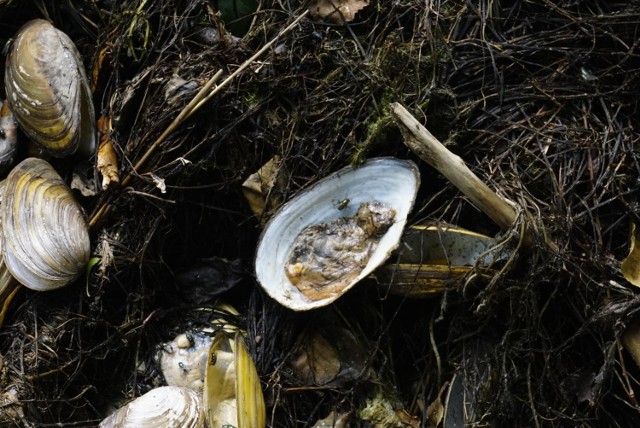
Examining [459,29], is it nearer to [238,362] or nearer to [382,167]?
[382,167]

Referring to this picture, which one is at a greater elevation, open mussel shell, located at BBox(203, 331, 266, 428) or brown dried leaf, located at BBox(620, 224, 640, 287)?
open mussel shell, located at BBox(203, 331, 266, 428)

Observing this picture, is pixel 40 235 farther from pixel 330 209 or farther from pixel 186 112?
pixel 330 209

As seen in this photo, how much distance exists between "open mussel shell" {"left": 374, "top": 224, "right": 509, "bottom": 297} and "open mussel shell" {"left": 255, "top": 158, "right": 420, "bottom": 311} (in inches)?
2.9

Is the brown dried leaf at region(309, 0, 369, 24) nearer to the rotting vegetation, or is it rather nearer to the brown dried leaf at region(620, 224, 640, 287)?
the rotting vegetation

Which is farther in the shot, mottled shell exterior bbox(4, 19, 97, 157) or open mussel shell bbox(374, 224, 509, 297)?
mottled shell exterior bbox(4, 19, 97, 157)

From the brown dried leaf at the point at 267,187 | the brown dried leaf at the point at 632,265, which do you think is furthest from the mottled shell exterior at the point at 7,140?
the brown dried leaf at the point at 632,265

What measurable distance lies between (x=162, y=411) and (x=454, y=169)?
1.10 meters

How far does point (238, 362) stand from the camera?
216 centimetres

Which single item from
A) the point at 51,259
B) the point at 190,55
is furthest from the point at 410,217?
the point at 51,259

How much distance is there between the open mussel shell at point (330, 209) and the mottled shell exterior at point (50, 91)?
681mm

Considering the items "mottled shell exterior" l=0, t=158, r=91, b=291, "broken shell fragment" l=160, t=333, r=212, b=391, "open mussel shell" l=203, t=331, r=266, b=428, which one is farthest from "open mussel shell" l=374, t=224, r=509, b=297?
"mottled shell exterior" l=0, t=158, r=91, b=291

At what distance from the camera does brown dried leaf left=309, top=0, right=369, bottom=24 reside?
7.97ft

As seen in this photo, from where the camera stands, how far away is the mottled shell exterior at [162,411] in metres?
2.11

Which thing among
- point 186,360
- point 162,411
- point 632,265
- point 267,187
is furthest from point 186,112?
point 632,265
